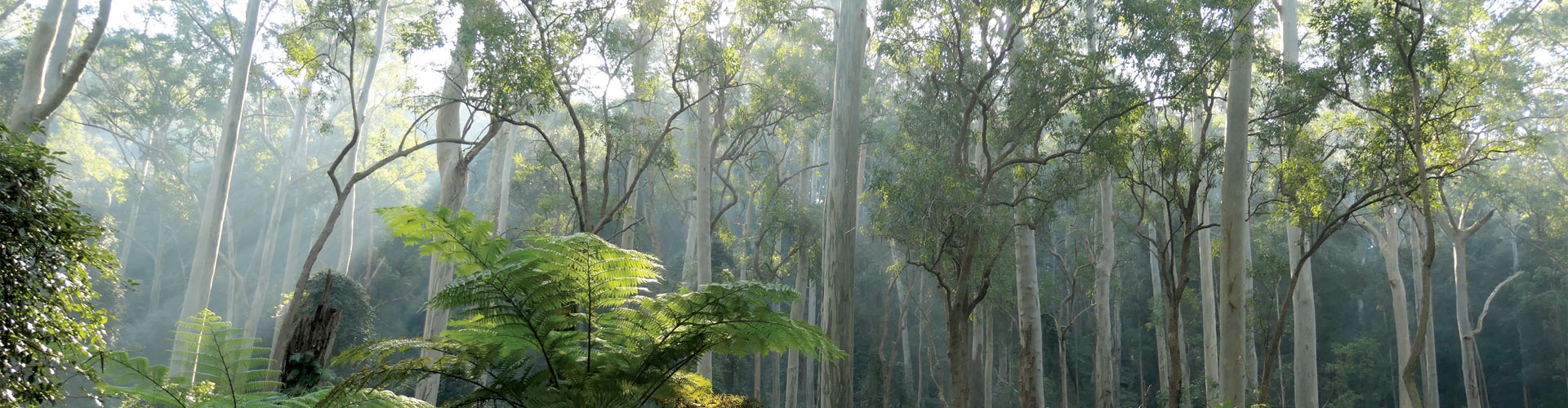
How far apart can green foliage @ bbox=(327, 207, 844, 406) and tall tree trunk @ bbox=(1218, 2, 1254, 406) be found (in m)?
7.68

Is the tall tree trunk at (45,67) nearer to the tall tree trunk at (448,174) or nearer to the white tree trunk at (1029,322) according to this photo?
the tall tree trunk at (448,174)

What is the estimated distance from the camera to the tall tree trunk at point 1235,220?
9984 mm

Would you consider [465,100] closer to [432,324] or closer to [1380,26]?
[432,324]

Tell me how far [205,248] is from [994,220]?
10526mm

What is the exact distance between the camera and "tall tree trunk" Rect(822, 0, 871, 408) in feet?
27.6

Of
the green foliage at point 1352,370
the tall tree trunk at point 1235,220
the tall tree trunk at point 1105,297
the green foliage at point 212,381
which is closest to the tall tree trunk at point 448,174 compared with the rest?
the green foliage at point 212,381

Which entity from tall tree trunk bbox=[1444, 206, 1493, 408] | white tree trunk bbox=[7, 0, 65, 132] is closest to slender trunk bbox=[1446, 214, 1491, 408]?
tall tree trunk bbox=[1444, 206, 1493, 408]

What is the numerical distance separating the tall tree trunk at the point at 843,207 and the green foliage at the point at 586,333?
4.26 meters

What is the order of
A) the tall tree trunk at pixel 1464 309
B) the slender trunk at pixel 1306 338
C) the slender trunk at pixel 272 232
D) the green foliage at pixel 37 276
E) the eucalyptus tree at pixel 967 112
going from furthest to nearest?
the slender trunk at pixel 272 232 < the tall tree trunk at pixel 1464 309 < the slender trunk at pixel 1306 338 < the eucalyptus tree at pixel 967 112 < the green foliage at pixel 37 276

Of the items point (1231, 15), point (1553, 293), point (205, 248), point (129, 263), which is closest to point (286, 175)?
point (205, 248)

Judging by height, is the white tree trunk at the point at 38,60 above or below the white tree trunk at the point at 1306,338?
above

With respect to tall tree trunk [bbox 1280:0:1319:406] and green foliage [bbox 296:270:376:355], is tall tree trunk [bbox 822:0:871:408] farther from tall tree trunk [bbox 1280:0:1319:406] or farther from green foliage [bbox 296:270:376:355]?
green foliage [bbox 296:270:376:355]

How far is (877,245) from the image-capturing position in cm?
2792

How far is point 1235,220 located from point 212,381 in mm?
9825
